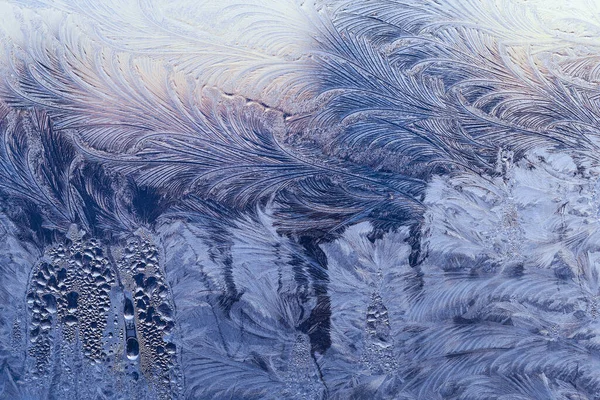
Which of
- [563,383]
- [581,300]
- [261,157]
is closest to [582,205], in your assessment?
[581,300]

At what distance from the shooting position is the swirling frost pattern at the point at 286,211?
1181 mm

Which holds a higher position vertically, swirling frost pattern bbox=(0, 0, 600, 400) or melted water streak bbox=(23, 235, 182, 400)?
swirling frost pattern bbox=(0, 0, 600, 400)

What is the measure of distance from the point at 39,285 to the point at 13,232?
152 millimetres

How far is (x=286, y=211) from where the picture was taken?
3.93 ft

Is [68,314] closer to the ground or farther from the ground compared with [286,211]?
closer to the ground

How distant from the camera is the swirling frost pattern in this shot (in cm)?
118

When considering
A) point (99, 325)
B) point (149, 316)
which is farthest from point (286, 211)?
point (99, 325)

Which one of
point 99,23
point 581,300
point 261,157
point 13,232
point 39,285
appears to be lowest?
point 39,285

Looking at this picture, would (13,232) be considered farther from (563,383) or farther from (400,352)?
(563,383)

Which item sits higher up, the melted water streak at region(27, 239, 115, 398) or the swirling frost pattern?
the swirling frost pattern

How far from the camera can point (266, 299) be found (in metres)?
1.19

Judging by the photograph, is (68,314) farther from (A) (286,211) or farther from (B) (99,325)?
(A) (286,211)

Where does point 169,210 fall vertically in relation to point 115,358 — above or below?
above

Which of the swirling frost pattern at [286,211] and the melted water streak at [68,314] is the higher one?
the swirling frost pattern at [286,211]
